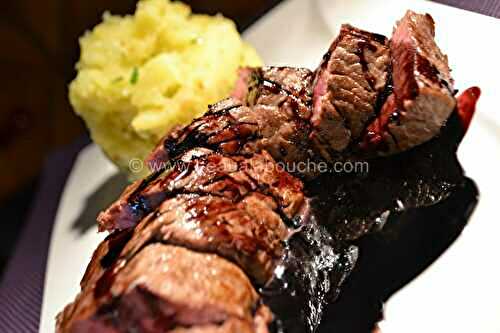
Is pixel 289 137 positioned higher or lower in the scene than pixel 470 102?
lower

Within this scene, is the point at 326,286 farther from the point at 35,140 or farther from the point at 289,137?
the point at 35,140

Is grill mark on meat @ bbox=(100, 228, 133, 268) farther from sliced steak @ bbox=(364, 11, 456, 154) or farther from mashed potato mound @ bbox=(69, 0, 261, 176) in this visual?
mashed potato mound @ bbox=(69, 0, 261, 176)

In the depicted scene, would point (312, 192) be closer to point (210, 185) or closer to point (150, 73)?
point (210, 185)

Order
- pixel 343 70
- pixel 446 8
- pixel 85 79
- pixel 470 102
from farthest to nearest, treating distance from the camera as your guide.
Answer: pixel 85 79 < pixel 446 8 < pixel 470 102 < pixel 343 70

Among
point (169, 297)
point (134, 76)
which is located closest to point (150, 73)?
point (134, 76)

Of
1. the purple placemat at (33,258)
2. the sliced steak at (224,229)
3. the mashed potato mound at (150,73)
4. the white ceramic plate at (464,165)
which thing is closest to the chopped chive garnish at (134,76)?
the mashed potato mound at (150,73)

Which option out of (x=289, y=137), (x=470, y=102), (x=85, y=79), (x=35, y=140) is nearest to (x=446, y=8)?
(x=470, y=102)
